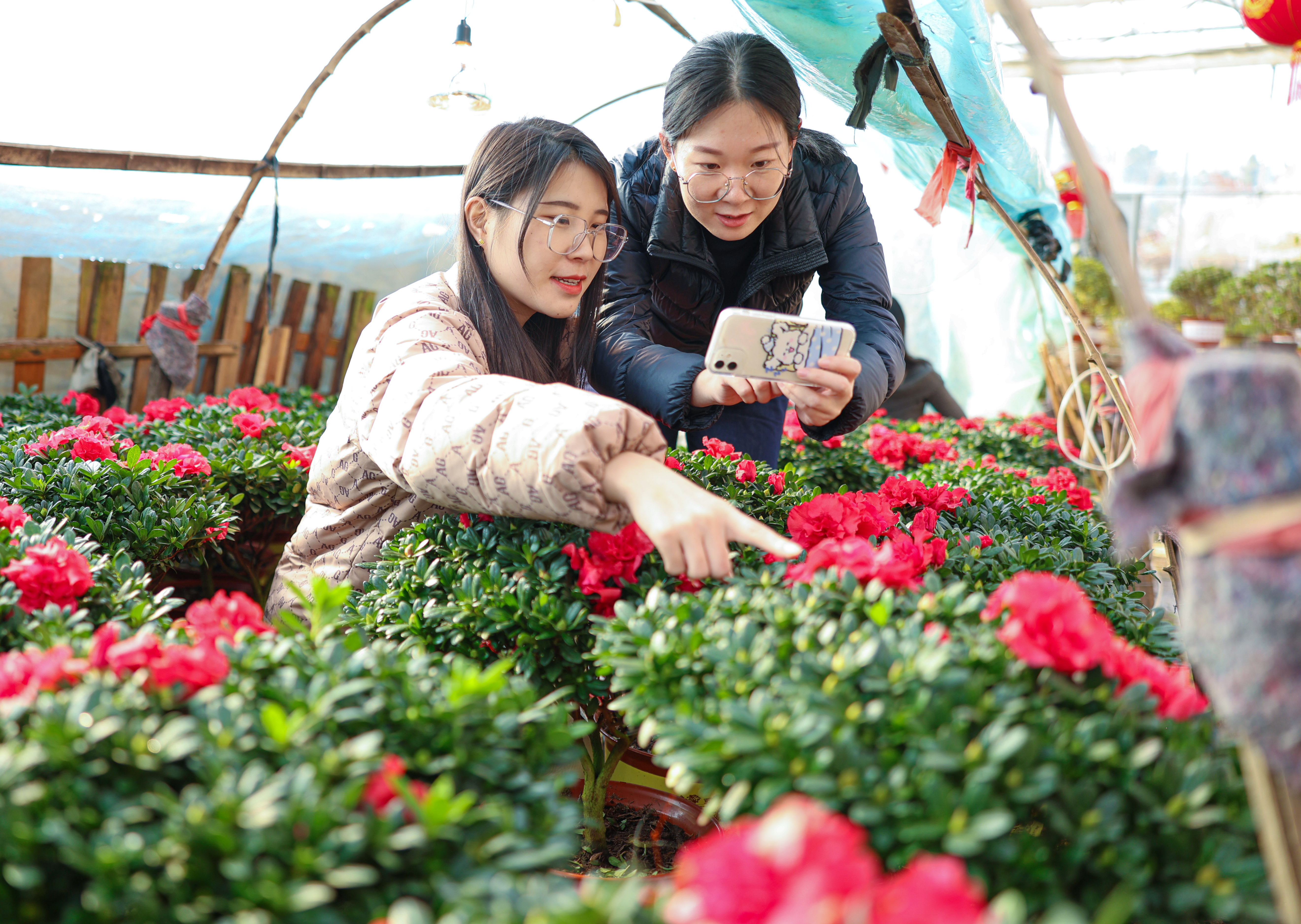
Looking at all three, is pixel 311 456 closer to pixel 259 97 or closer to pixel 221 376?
pixel 259 97

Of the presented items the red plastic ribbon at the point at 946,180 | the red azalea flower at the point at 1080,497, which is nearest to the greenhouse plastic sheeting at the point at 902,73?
the red plastic ribbon at the point at 946,180

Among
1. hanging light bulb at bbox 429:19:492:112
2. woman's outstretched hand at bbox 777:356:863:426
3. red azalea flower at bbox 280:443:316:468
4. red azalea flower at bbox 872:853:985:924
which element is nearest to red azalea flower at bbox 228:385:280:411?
red azalea flower at bbox 280:443:316:468

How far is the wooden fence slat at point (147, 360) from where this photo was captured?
4.88m

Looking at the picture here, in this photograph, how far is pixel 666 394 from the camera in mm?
1988

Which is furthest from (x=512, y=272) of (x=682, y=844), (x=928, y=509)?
(x=682, y=844)

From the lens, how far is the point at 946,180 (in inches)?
96.8

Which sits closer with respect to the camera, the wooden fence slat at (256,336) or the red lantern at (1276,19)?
the red lantern at (1276,19)

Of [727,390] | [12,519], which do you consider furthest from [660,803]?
[12,519]

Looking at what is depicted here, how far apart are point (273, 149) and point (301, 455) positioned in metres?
2.50

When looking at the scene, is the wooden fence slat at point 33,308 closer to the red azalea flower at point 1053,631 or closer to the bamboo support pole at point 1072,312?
the bamboo support pole at point 1072,312

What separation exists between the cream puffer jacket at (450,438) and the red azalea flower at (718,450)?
70 centimetres

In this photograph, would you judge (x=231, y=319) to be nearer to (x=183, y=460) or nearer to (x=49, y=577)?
(x=183, y=460)

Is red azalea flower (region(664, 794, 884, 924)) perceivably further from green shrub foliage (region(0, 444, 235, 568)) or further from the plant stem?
green shrub foliage (region(0, 444, 235, 568))

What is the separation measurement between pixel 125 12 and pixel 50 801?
3.94 metres
